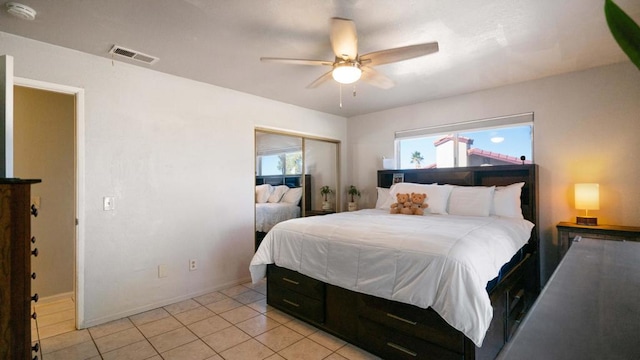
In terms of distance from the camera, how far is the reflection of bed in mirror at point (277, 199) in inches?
155

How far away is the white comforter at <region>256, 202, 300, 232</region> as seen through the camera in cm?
392

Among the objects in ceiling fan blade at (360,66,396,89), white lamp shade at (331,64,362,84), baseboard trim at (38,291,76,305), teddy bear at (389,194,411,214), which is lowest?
baseboard trim at (38,291,76,305)

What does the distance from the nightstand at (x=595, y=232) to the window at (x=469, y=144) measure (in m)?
0.92

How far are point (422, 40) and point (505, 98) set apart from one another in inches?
74.1

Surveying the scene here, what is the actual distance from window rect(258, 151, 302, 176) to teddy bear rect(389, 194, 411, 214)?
1652mm

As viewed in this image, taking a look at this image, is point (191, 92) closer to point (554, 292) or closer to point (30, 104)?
point (30, 104)

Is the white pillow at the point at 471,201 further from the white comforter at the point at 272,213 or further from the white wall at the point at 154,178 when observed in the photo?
the white wall at the point at 154,178

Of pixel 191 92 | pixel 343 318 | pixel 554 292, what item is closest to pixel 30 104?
pixel 191 92

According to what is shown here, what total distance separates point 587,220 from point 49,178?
19.0ft

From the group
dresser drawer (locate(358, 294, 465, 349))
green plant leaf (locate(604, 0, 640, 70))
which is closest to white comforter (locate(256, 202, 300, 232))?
dresser drawer (locate(358, 294, 465, 349))

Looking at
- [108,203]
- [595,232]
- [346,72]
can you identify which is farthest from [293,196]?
[595,232]

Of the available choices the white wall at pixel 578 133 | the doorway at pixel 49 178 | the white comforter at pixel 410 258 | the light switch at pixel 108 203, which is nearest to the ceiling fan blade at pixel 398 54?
the white comforter at pixel 410 258

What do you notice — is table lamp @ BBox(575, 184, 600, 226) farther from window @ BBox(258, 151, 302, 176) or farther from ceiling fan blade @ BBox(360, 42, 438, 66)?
window @ BBox(258, 151, 302, 176)

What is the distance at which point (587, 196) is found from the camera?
2861 millimetres
